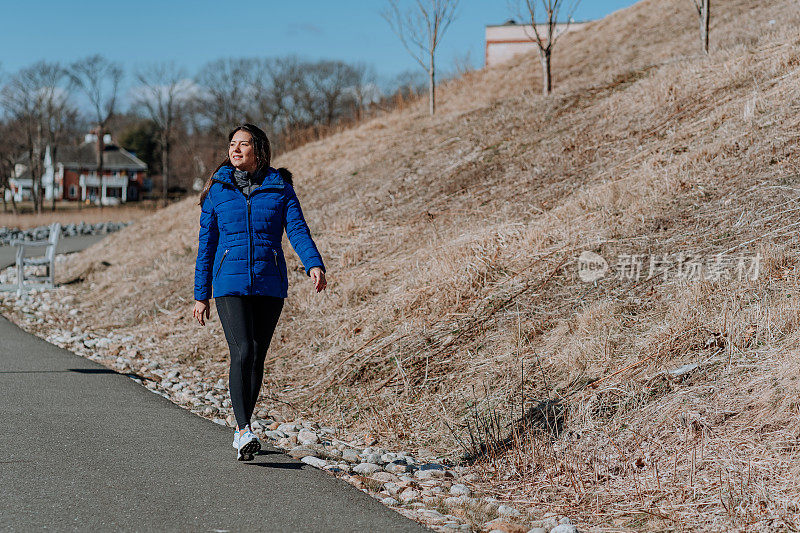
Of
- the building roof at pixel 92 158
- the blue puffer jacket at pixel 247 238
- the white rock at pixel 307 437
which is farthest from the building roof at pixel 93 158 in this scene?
the blue puffer jacket at pixel 247 238

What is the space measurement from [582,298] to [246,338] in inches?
139

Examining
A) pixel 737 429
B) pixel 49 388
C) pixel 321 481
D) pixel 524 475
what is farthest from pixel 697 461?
pixel 49 388

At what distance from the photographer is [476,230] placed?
10078mm

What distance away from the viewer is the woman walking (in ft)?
16.3

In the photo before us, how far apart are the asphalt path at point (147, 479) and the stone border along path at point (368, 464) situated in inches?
7.0

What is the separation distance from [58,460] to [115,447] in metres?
0.44

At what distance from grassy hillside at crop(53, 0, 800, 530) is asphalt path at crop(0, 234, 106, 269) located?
7.74 meters

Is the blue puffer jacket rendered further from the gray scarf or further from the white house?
the white house

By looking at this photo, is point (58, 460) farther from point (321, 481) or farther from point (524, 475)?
point (524, 475)

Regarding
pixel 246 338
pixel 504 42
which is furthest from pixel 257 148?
pixel 504 42

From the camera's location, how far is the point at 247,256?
4.95m

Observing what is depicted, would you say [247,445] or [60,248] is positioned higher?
[60,248]

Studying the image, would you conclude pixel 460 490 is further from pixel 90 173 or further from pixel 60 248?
pixel 90 173

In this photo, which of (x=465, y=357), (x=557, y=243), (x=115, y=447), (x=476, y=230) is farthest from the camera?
(x=476, y=230)
